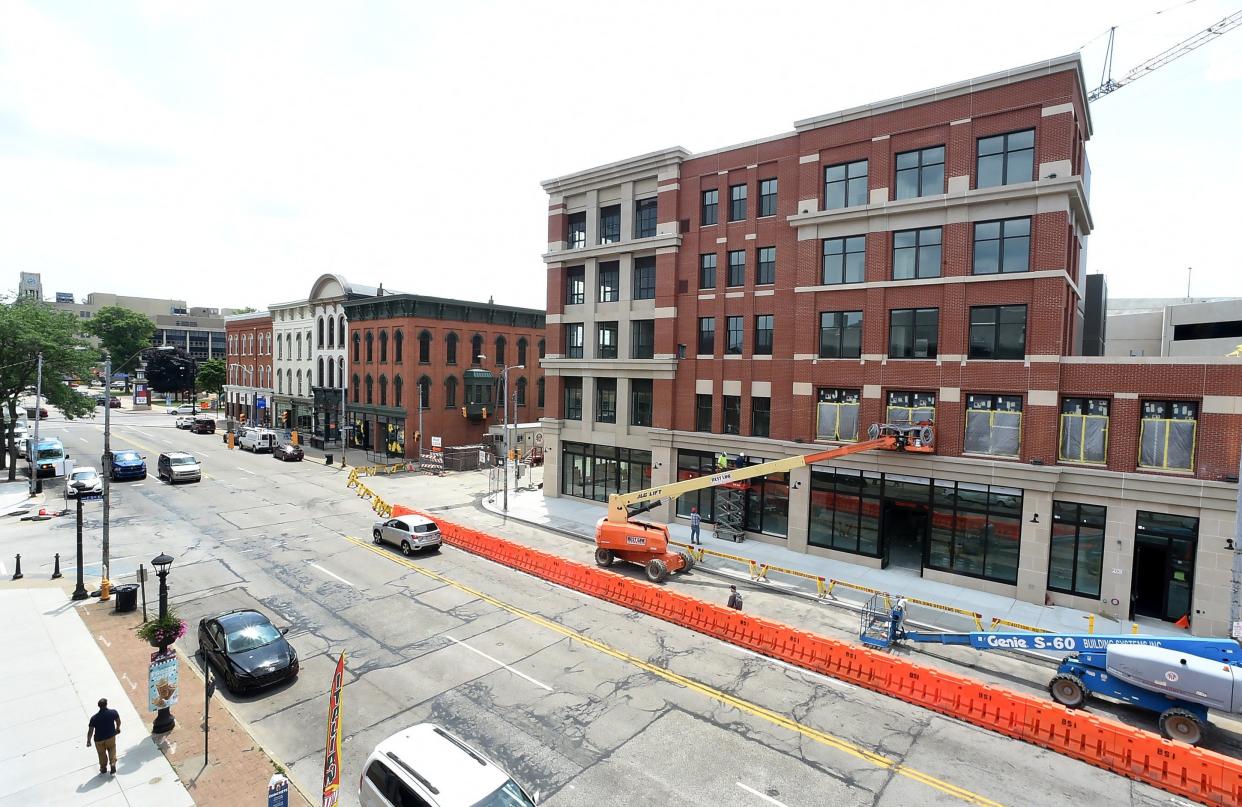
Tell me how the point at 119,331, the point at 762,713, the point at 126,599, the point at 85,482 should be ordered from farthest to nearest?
the point at 119,331 < the point at 85,482 < the point at 126,599 < the point at 762,713

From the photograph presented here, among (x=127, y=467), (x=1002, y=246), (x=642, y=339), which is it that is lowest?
(x=127, y=467)

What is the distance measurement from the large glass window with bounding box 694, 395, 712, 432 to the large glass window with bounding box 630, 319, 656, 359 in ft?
13.4

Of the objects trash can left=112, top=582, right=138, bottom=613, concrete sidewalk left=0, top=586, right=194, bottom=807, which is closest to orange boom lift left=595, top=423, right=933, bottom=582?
concrete sidewalk left=0, top=586, right=194, bottom=807

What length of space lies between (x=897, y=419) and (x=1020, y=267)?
7.60 meters

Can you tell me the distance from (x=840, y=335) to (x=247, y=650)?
25.6 m

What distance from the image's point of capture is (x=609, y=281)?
3753 centimetres

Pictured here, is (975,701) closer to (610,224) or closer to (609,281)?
(609,281)

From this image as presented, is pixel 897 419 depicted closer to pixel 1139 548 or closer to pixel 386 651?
pixel 1139 548

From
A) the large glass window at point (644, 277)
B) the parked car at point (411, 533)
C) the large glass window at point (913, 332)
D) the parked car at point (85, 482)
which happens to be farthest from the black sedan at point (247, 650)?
the parked car at point (85, 482)

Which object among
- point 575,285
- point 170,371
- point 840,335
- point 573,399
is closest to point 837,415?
point 840,335

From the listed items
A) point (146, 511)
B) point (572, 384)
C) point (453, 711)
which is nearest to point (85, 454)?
point (146, 511)

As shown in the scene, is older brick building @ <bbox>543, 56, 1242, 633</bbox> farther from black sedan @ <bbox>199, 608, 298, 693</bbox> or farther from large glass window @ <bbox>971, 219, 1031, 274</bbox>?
black sedan @ <bbox>199, 608, 298, 693</bbox>

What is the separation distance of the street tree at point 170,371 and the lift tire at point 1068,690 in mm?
140083

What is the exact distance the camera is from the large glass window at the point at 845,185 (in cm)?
2764
